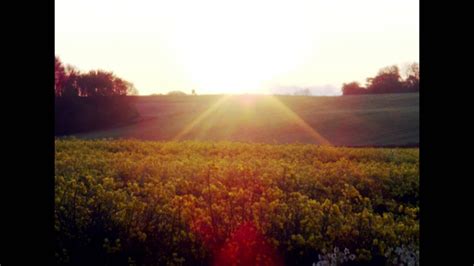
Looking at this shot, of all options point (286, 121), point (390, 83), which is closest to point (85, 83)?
point (286, 121)

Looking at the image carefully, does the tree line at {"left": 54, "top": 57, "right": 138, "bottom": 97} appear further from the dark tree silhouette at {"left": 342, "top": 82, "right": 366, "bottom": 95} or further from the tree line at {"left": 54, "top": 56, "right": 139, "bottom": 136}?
the dark tree silhouette at {"left": 342, "top": 82, "right": 366, "bottom": 95}

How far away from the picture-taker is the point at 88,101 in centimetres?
4038

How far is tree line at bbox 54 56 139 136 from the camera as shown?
39.4 meters

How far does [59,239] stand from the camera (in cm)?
534

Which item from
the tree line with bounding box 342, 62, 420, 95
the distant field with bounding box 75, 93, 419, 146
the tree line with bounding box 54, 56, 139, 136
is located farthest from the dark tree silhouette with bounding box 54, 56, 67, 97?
the tree line with bounding box 342, 62, 420, 95

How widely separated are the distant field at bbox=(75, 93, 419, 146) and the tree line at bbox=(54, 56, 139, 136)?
1.32 metres

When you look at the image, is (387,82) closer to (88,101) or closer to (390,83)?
(390,83)

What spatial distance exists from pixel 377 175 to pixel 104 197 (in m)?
4.86

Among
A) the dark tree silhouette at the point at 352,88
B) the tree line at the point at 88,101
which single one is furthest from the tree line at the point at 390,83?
the tree line at the point at 88,101

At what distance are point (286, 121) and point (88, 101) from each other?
14309mm
